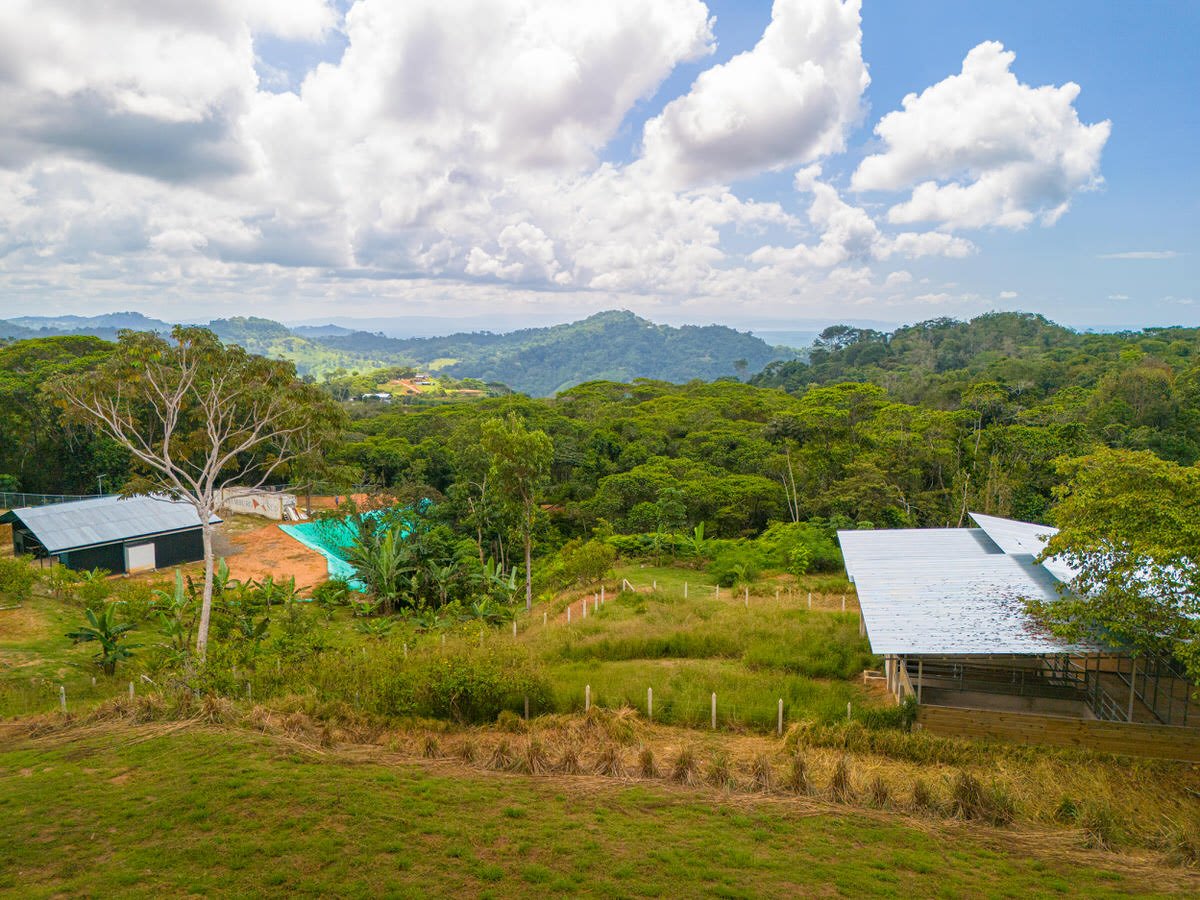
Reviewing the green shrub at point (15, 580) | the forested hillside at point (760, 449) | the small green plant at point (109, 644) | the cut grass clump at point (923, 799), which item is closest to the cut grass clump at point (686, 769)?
the cut grass clump at point (923, 799)

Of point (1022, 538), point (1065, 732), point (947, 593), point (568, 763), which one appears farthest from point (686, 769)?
point (1022, 538)

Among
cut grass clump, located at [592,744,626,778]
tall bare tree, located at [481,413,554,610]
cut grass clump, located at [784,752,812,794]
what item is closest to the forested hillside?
tall bare tree, located at [481,413,554,610]

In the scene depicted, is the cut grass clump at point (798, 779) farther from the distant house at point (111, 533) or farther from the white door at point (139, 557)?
the white door at point (139, 557)

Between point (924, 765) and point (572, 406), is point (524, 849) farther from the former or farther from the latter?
point (572, 406)

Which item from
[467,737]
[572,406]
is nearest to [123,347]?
[467,737]

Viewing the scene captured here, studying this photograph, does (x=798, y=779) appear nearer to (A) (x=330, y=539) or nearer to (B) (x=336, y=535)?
(B) (x=336, y=535)

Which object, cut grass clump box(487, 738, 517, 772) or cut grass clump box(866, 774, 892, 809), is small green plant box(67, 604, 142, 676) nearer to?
cut grass clump box(487, 738, 517, 772)
